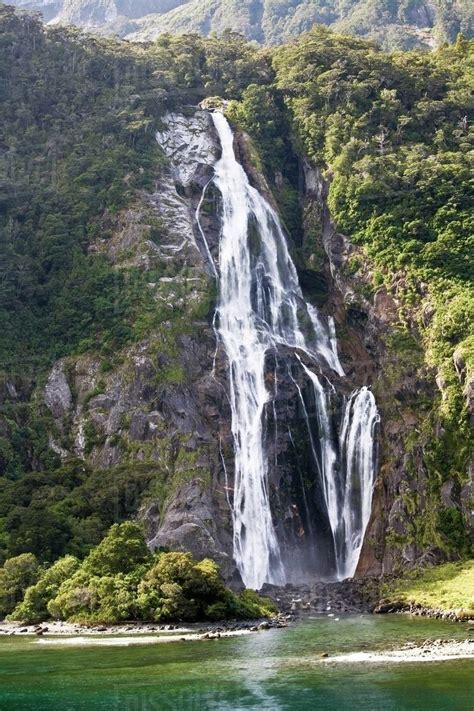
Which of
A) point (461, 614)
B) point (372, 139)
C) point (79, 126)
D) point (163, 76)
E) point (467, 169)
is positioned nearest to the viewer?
point (461, 614)

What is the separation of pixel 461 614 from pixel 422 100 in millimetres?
59361

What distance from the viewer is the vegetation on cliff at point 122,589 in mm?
45594

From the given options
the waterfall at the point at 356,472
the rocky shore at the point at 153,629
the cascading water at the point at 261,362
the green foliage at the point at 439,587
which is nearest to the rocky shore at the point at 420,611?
the green foliage at the point at 439,587

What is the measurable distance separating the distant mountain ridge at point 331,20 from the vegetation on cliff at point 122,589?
12723 centimetres

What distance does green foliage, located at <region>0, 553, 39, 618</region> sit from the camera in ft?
165

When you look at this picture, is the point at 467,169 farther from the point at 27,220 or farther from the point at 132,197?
the point at 27,220

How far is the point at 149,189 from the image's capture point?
281ft

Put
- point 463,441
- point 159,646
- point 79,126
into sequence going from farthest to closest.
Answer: point 79,126 → point 463,441 → point 159,646

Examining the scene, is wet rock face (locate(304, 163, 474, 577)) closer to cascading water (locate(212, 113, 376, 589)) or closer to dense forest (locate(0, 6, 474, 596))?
dense forest (locate(0, 6, 474, 596))

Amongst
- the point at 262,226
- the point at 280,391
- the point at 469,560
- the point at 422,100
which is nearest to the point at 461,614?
the point at 469,560

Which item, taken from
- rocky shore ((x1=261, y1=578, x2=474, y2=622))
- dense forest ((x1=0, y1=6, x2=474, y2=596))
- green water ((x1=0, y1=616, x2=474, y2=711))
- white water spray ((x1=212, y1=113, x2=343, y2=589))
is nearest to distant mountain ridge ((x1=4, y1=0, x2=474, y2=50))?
dense forest ((x1=0, y1=6, x2=474, y2=596))

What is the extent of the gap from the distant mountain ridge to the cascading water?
281ft

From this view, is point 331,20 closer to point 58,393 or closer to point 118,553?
point 58,393

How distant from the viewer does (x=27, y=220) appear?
84.7 m
